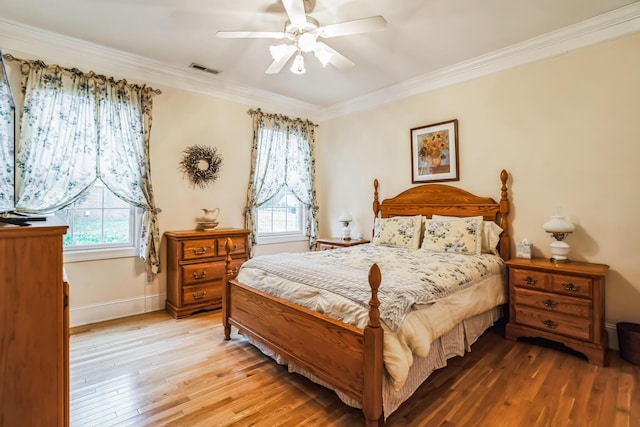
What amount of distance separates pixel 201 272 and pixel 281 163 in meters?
2.01

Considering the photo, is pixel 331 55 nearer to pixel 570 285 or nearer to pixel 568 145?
pixel 568 145

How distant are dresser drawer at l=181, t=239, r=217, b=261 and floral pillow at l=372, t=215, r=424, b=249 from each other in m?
1.95

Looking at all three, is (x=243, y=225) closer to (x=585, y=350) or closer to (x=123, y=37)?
(x=123, y=37)

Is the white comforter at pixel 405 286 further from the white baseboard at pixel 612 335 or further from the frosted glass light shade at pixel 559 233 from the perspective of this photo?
the white baseboard at pixel 612 335

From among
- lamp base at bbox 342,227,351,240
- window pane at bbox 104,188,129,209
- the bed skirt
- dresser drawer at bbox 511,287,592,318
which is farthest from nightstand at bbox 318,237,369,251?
window pane at bbox 104,188,129,209

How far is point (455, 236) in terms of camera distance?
10.6 ft

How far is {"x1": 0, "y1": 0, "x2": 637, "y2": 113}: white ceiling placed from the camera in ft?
8.22

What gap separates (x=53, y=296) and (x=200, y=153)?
2981 mm

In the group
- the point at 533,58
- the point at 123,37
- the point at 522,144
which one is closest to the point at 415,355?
the point at 522,144

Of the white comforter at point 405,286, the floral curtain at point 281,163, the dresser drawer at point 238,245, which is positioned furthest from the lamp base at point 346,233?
the dresser drawer at point 238,245

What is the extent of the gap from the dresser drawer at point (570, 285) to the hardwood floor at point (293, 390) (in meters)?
0.54

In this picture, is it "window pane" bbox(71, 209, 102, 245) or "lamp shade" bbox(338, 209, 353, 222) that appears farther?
"lamp shade" bbox(338, 209, 353, 222)

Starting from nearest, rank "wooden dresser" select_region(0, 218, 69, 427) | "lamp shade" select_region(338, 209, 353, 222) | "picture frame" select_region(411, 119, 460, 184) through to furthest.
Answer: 1. "wooden dresser" select_region(0, 218, 69, 427)
2. "picture frame" select_region(411, 119, 460, 184)
3. "lamp shade" select_region(338, 209, 353, 222)

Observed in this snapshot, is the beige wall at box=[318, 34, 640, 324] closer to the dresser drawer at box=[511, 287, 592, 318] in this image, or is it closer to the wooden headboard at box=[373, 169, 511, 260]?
the wooden headboard at box=[373, 169, 511, 260]
